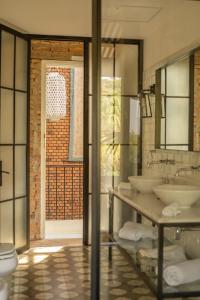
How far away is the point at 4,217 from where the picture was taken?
414cm

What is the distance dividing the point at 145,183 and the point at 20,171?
1806 millimetres

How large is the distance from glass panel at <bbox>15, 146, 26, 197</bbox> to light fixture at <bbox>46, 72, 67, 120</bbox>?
1.52m

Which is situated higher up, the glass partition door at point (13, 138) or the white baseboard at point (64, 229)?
the glass partition door at point (13, 138)

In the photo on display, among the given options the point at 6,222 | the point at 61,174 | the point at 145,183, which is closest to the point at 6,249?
the point at 6,222

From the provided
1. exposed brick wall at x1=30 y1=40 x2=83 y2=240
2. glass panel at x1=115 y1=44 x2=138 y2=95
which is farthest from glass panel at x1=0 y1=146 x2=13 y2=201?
glass panel at x1=115 y1=44 x2=138 y2=95

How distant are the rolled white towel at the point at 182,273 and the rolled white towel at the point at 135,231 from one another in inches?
13.5

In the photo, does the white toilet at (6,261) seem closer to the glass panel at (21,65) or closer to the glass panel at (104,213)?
the glass panel at (104,213)

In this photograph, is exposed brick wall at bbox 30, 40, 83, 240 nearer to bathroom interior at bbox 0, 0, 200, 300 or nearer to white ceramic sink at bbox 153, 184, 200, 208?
bathroom interior at bbox 0, 0, 200, 300

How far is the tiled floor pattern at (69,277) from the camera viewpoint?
292cm

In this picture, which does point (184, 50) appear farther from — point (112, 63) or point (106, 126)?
point (106, 126)

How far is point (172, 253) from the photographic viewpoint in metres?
2.59

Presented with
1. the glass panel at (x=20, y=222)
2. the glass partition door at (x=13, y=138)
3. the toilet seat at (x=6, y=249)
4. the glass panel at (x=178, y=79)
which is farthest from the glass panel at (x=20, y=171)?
the glass panel at (x=178, y=79)

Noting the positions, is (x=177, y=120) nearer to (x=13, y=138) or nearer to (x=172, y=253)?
(x=172, y=253)

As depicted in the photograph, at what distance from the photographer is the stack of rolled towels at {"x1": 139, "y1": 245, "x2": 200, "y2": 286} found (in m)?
2.41
